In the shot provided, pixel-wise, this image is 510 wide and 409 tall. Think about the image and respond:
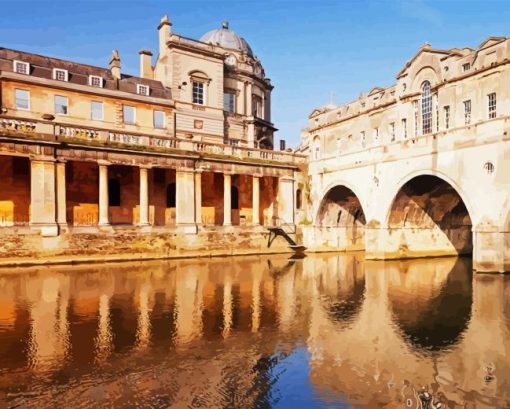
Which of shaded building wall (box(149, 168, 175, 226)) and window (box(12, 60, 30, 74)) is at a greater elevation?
window (box(12, 60, 30, 74))

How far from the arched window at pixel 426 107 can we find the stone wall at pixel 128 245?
1325cm

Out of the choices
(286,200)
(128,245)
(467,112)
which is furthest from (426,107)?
(128,245)

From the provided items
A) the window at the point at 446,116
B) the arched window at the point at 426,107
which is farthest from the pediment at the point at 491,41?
the arched window at the point at 426,107

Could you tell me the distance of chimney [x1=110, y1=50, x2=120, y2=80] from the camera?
112ft

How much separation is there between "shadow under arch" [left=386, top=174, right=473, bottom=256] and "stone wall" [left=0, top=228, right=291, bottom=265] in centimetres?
929

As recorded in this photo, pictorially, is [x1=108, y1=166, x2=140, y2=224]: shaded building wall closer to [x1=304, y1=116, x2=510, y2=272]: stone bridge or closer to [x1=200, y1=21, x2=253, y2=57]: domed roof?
[x1=304, y1=116, x2=510, y2=272]: stone bridge

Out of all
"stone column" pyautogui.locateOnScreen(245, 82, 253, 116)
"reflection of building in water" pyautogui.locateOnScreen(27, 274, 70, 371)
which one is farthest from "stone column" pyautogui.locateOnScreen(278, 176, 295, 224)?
"reflection of building in water" pyautogui.locateOnScreen(27, 274, 70, 371)

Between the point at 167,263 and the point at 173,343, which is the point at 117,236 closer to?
the point at 167,263

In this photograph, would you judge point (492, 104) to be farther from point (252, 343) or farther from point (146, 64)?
point (146, 64)

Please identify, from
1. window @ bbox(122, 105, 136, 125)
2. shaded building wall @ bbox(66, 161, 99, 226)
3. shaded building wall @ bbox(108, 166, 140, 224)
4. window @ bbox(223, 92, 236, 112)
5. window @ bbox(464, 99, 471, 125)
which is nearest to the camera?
window @ bbox(464, 99, 471, 125)

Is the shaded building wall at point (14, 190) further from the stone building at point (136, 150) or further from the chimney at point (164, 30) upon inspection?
the chimney at point (164, 30)

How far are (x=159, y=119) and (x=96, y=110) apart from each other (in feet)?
17.0

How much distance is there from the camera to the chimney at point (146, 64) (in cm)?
3869

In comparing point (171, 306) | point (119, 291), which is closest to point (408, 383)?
point (171, 306)
